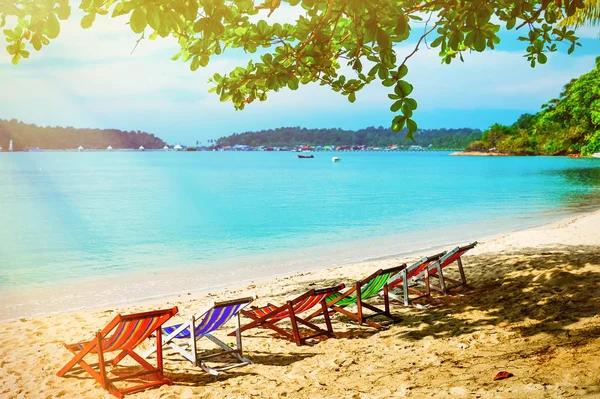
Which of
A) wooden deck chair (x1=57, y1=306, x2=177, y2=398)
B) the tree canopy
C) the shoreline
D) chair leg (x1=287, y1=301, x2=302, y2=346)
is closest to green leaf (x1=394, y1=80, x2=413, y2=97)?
Result: the tree canopy

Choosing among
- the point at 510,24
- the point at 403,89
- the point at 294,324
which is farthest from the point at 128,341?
the point at 510,24

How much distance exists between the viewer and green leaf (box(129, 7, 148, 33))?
124 inches

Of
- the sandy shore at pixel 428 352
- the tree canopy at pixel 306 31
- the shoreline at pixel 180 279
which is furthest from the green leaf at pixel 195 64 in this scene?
the shoreline at pixel 180 279

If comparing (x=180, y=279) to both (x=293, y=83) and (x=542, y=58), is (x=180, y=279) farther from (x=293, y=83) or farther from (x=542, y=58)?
(x=542, y=58)

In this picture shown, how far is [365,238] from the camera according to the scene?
67.6 feet

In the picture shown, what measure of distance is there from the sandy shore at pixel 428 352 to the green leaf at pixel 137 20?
3.22 m

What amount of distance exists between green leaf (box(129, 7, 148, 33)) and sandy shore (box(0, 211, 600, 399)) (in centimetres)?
322

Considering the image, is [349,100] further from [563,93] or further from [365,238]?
[563,93]

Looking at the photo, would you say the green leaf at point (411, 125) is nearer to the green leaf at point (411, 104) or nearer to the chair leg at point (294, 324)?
the green leaf at point (411, 104)

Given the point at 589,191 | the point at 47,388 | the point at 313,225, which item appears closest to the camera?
the point at 47,388

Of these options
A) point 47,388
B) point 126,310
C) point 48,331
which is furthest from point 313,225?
point 47,388

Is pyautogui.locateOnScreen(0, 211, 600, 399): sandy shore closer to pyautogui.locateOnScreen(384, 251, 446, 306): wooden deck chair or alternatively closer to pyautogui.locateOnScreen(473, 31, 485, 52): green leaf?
pyautogui.locateOnScreen(384, 251, 446, 306): wooden deck chair

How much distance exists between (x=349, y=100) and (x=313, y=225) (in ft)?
63.2

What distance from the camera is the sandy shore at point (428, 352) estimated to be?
14.3 feet
